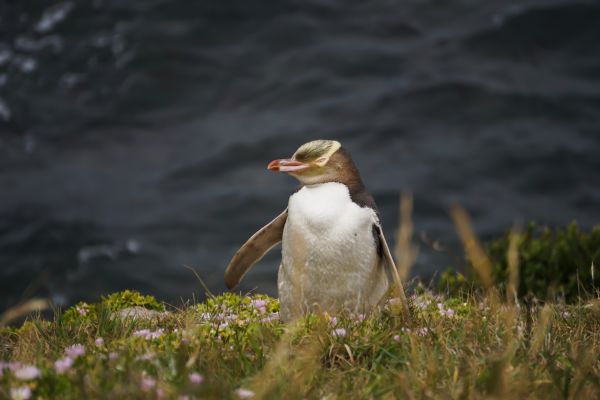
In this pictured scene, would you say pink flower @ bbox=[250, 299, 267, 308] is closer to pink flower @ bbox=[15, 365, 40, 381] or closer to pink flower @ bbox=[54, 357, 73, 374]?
pink flower @ bbox=[54, 357, 73, 374]

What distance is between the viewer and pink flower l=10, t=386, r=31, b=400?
187 inches

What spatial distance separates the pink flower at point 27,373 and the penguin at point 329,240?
7.83 feet

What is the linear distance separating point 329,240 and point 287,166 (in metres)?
0.70

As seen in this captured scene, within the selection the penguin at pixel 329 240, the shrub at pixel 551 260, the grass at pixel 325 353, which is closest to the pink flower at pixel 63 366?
the grass at pixel 325 353

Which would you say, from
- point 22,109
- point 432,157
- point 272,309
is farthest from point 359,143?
point 272,309

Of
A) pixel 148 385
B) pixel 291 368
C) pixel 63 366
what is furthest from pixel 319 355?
pixel 63 366

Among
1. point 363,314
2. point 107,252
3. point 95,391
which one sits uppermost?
point 95,391

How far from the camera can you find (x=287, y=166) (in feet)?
23.3

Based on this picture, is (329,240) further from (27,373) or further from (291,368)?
(27,373)

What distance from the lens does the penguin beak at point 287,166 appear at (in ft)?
23.2

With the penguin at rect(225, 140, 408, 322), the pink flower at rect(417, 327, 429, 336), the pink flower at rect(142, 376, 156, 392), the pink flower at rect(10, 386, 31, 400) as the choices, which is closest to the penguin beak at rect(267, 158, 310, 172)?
the penguin at rect(225, 140, 408, 322)

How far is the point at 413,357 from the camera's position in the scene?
18.4 feet

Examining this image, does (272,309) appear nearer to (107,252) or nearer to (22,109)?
(107,252)

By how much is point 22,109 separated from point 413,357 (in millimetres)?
41591
